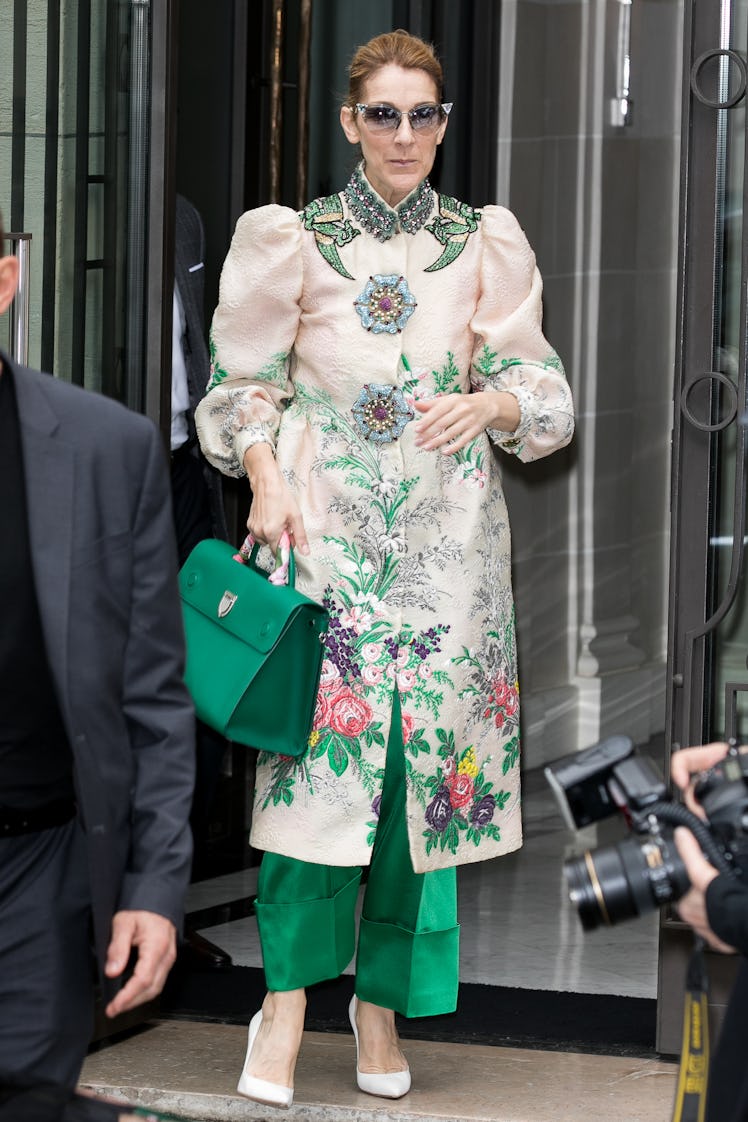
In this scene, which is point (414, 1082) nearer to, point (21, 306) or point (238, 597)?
point (238, 597)

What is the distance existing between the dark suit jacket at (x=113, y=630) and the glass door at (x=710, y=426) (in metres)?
1.87

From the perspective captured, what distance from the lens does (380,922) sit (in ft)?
12.8

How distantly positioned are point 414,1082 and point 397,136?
1.86 meters

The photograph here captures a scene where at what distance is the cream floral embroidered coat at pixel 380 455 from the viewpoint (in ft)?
12.3

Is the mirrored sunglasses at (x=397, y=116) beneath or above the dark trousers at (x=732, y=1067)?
above

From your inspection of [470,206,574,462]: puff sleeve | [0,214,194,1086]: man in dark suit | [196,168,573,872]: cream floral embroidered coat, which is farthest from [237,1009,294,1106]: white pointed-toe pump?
[0,214,194,1086]: man in dark suit

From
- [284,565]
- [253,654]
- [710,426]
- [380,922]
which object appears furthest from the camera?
[710,426]

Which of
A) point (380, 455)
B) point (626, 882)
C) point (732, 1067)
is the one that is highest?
point (380, 455)

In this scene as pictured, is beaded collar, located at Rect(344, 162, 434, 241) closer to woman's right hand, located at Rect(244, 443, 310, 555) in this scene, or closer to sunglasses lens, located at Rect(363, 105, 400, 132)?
sunglasses lens, located at Rect(363, 105, 400, 132)

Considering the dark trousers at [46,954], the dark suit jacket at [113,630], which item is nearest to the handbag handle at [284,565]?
the dark suit jacket at [113,630]

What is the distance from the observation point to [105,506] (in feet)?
7.78

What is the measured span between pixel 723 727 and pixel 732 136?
1.21 m

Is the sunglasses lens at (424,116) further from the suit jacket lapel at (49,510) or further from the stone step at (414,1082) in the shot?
the stone step at (414,1082)

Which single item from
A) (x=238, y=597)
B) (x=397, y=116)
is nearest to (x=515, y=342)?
(x=397, y=116)
